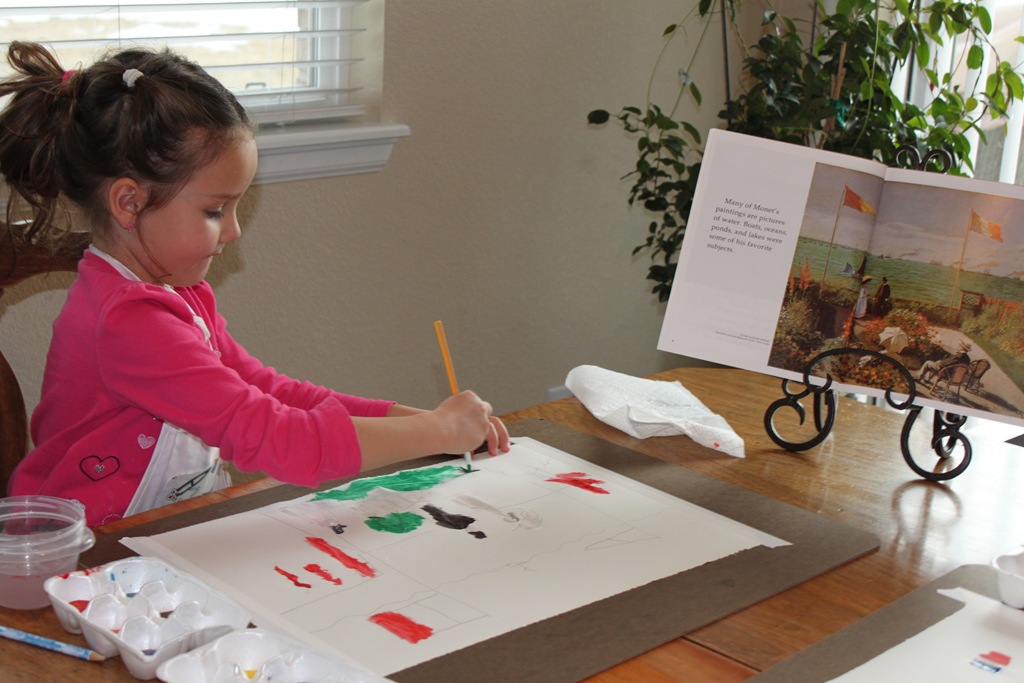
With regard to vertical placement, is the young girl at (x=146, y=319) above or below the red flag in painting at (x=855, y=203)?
below

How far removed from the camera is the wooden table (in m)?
0.86

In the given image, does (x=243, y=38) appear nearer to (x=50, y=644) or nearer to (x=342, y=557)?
(x=342, y=557)

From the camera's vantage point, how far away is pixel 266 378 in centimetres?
142

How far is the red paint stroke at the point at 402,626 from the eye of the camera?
86 centimetres

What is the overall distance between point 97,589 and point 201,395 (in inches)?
11.0

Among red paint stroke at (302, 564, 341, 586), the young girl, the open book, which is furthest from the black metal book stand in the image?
red paint stroke at (302, 564, 341, 586)

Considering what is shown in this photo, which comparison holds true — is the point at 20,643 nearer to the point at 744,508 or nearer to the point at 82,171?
the point at 82,171

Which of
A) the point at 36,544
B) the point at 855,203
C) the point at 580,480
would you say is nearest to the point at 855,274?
the point at 855,203

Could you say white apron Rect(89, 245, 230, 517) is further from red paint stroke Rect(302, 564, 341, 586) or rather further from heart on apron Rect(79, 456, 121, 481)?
red paint stroke Rect(302, 564, 341, 586)

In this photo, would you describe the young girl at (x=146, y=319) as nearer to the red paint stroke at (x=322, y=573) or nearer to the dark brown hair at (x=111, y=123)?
the dark brown hair at (x=111, y=123)

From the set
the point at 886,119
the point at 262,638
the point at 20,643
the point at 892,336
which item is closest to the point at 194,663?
the point at 262,638

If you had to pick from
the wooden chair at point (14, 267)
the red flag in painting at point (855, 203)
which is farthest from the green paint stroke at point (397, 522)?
the red flag in painting at point (855, 203)

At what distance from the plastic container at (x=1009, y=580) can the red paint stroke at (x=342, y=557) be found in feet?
1.78

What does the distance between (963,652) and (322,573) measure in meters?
0.53
